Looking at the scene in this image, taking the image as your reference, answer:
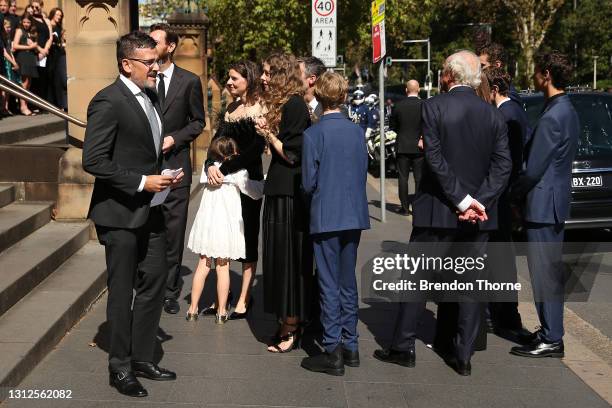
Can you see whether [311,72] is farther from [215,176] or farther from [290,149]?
[215,176]

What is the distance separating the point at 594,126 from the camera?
471 inches

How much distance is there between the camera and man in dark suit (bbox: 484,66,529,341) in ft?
23.0

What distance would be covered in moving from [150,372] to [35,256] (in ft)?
7.43

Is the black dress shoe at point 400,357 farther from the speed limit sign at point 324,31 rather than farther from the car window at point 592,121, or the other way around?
the speed limit sign at point 324,31

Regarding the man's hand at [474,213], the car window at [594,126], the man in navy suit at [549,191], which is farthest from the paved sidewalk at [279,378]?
the car window at [594,126]

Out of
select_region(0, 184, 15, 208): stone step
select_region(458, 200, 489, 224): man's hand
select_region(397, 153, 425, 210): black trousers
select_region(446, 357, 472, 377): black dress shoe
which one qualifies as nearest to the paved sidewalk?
select_region(446, 357, 472, 377): black dress shoe

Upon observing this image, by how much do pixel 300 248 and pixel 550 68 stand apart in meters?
2.15

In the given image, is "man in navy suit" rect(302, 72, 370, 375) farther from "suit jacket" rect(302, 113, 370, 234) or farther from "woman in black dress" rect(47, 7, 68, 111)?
"woman in black dress" rect(47, 7, 68, 111)

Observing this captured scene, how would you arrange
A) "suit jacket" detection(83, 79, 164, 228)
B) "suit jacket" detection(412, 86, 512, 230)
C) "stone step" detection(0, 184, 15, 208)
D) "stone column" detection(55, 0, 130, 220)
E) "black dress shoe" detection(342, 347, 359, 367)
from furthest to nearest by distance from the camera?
"stone column" detection(55, 0, 130, 220)
"stone step" detection(0, 184, 15, 208)
"black dress shoe" detection(342, 347, 359, 367)
"suit jacket" detection(412, 86, 512, 230)
"suit jacket" detection(83, 79, 164, 228)

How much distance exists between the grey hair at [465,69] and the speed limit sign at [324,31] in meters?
7.45

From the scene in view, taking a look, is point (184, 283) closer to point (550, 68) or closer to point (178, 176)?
point (178, 176)

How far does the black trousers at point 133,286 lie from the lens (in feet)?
19.1

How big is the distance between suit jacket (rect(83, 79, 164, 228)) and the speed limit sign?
8.19 metres

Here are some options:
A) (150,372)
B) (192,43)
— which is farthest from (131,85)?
(192,43)
